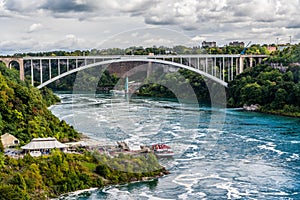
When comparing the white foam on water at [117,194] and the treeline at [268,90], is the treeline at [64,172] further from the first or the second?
the treeline at [268,90]

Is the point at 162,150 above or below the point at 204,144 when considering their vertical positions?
above

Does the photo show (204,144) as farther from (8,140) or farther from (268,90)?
(268,90)

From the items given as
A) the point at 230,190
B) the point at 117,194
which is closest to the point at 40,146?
the point at 117,194

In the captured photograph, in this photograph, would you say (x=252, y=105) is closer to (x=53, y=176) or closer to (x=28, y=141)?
(x=28, y=141)

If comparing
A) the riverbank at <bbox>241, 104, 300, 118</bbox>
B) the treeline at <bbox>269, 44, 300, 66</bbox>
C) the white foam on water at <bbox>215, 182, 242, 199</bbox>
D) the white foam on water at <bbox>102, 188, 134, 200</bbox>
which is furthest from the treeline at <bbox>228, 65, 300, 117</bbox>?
the white foam on water at <bbox>102, 188, 134, 200</bbox>

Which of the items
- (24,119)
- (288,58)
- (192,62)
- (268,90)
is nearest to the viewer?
(24,119)

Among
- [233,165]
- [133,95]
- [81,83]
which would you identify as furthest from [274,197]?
[81,83]

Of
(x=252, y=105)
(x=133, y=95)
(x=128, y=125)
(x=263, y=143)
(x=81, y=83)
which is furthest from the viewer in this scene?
(x=81, y=83)
